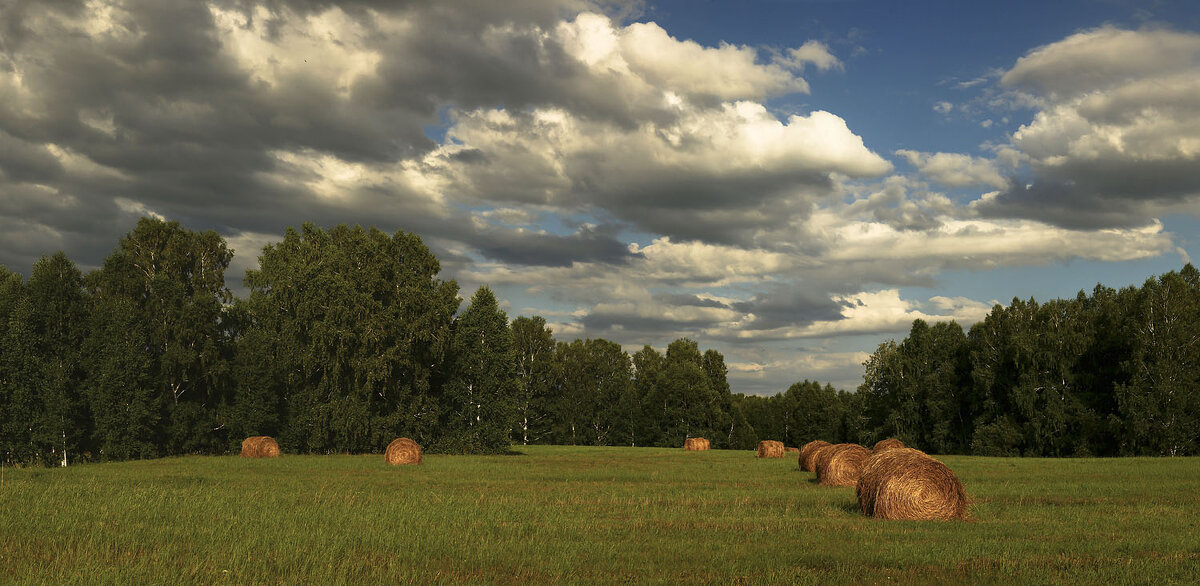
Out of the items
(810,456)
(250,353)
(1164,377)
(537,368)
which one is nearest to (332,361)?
(250,353)

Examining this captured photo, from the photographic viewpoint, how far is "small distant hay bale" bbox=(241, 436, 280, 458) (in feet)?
164

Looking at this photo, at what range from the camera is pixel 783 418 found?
438 ft

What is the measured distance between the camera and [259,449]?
50.3m

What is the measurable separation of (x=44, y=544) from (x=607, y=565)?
11.1 meters

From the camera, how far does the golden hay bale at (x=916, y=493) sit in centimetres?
2094

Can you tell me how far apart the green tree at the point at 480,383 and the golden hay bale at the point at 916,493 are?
4397 centimetres

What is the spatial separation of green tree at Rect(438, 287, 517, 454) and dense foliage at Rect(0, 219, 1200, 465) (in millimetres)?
156

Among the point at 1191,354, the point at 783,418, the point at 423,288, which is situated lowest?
the point at 783,418

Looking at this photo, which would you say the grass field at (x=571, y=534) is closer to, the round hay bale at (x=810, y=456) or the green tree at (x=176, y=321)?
the round hay bale at (x=810, y=456)

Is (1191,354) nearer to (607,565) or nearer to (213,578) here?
(607,565)

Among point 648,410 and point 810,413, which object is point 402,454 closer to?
point 648,410

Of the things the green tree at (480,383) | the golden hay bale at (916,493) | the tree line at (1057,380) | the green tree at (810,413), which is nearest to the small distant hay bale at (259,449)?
the green tree at (480,383)

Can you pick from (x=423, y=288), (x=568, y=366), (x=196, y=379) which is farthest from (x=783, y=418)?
(x=196, y=379)

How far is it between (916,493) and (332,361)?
47.6 meters
